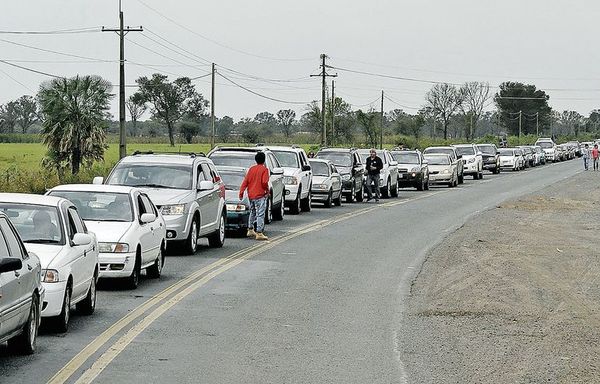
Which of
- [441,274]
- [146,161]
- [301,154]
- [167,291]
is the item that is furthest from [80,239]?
[301,154]

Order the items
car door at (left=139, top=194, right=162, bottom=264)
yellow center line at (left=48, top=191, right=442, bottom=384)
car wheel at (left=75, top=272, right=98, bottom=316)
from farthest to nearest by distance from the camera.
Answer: car door at (left=139, top=194, right=162, bottom=264) < car wheel at (left=75, top=272, right=98, bottom=316) < yellow center line at (left=48, top=191, right=442, bottom=384)

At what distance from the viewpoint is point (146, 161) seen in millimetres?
23562

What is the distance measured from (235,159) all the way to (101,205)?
1227 cm

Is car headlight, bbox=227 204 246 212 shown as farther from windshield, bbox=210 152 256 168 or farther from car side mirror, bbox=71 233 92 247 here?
car side mirror, bbox=71 233 92 247

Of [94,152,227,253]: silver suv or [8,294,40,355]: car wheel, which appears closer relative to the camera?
[8,294,40,355]: car wheel

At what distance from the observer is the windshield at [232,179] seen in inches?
1115

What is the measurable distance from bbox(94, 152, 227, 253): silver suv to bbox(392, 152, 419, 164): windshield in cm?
2900

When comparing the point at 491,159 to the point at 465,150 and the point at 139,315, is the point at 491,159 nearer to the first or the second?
the point at 465,150

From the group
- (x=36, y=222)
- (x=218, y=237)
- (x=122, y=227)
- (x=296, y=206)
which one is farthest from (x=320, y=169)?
(x=36, y=222)

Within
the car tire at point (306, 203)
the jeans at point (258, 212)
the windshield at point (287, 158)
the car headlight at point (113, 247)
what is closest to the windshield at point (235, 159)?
the jeans at point (258, 212)

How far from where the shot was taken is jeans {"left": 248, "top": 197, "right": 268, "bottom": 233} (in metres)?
26.3

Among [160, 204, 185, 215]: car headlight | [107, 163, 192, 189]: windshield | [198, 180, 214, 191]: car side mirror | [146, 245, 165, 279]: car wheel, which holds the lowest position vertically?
[146, 245, 165, 279]: car wheel

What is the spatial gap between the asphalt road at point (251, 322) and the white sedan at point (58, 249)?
297 mm

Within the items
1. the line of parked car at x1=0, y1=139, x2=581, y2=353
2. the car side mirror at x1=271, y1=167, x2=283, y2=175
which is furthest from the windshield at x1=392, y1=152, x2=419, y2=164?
the car side mirror at x1=271, y1=167, x2=283, y2=175
